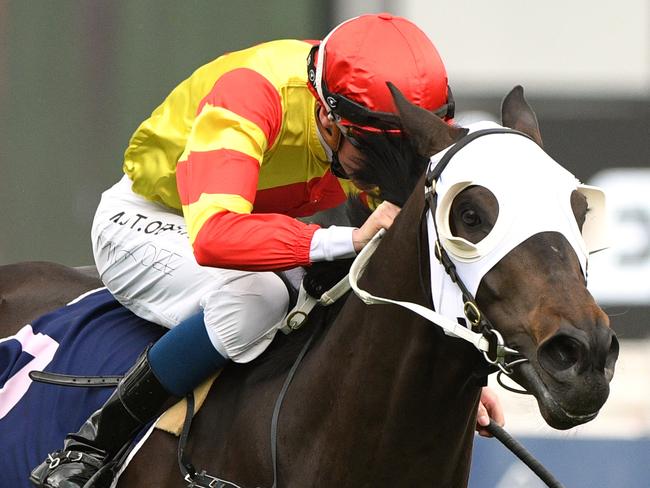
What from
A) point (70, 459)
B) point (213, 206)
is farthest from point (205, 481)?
point (213, 206)

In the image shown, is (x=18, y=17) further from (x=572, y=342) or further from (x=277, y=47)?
(x=572, y=342)

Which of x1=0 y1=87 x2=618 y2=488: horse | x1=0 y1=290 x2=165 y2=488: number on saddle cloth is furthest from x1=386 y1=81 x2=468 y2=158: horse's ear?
x1=0 y1=290 x2=165 y2=488: number on saddle cloth

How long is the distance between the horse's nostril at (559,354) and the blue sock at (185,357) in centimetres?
102

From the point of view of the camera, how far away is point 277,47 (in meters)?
3.34

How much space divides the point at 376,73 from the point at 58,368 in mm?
1262

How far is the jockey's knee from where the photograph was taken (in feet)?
9.86

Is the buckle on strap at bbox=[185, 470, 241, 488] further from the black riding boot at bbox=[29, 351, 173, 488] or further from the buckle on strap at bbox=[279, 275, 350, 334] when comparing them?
the buckle on strap at bbox=[279, 275, 350, 334]

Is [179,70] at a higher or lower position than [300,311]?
lower

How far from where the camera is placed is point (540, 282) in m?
2.31

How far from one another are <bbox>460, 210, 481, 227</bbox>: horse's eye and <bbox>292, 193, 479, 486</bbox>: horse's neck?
→ 20 cm


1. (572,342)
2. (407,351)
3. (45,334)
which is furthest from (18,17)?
(572,342)

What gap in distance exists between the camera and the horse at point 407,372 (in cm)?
227

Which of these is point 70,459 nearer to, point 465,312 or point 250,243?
point 250,243

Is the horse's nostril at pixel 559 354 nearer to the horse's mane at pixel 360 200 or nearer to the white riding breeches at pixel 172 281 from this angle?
the horse's mane at pixel 360 200
